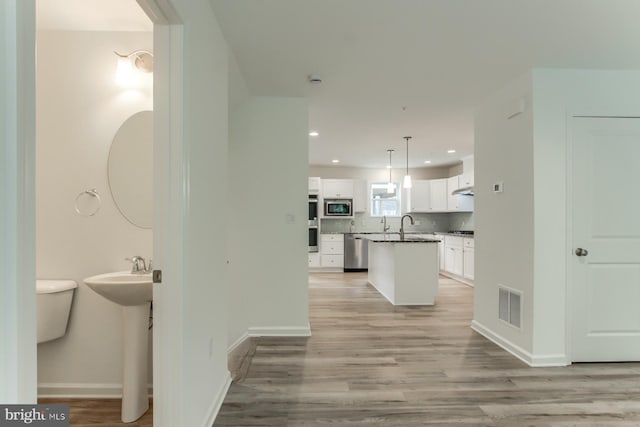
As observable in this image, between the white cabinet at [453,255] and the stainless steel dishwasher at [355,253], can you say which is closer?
the white cabinet at [453,255]

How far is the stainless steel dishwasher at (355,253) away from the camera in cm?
726

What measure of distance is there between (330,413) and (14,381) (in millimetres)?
1761

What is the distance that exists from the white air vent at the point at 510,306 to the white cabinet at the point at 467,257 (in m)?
2.71

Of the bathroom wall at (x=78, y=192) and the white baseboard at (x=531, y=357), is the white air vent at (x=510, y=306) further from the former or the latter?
the bathroom wall at (x=78, y=192)

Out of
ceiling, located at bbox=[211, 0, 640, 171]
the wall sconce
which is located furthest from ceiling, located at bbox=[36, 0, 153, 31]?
ceiling, located at bbox=[211, 0, 640, 171]

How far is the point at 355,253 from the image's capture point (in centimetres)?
727

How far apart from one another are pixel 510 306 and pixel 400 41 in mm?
2469

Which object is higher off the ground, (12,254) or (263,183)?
(263,183)

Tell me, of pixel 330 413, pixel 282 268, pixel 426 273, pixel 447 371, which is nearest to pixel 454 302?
pixel 426 273

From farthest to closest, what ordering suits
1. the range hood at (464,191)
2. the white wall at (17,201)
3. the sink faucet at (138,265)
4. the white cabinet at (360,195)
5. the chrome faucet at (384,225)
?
the chrome faucet at (384,225)
the white cabinet at (360,195)
the range hood at (464,191)
the sink faucet at (138,265)
the white wall at (17,201)

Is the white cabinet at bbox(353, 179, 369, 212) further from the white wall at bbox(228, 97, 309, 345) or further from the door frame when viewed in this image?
the door frame

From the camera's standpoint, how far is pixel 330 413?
77.8 inches

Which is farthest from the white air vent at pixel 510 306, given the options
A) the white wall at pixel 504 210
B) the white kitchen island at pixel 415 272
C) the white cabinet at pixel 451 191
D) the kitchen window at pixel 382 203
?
the kitchen window at pixel 382 203

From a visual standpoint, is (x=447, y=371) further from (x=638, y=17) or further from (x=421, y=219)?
(x=421, y=219)
